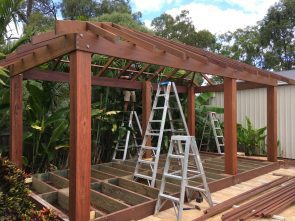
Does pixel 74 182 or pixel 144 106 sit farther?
pixel 144 106

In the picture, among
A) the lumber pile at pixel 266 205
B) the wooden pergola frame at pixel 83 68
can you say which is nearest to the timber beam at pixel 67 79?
the wooden pergola frame at pixel 83 68

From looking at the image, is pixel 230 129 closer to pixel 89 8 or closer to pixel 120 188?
pixel 120 188

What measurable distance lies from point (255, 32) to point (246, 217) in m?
21.5

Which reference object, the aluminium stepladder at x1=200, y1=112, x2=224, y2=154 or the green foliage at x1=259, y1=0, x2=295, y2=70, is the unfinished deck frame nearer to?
the aluminium stepladder at x1=200, y1=112, x2=224, y2=154

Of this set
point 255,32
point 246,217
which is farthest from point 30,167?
point 255,32

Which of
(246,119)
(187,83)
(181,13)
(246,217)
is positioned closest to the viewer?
(246,217)

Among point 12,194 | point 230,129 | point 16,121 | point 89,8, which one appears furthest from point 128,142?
point 89,8

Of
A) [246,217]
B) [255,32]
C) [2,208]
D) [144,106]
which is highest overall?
[255,32]

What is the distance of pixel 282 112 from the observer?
314 inches

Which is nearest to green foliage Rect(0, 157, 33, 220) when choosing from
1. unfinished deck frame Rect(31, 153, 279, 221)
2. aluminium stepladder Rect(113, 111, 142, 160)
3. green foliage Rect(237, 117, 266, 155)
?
unfinished deck frame Rect(31, 153, 279, 221)

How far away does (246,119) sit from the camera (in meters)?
8.73

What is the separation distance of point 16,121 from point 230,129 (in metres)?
3.65

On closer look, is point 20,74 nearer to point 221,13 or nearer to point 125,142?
point 125,142

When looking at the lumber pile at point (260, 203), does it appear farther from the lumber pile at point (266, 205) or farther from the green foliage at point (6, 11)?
the green foliage at point (6, 11)
